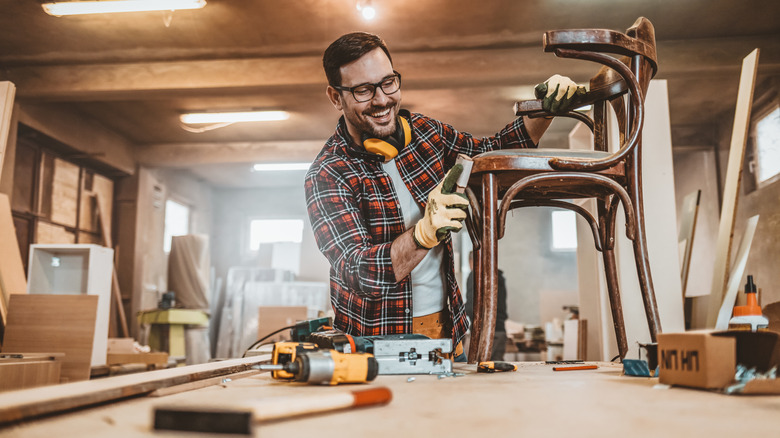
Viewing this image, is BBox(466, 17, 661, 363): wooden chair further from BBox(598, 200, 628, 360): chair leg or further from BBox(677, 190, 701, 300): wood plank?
BBox(677, 190, 701, 300): wood plank

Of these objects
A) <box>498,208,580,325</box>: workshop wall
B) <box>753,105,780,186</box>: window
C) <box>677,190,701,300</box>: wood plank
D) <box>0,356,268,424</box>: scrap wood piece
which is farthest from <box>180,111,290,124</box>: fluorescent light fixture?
<box>0,356,268,424</box>: scrap wood piece

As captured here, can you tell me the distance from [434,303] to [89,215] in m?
8.17

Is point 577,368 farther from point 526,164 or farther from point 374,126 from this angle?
point 374,126

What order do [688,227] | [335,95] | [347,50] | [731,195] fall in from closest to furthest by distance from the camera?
[347,50] → [335,95] → [731,195] → [688,227]

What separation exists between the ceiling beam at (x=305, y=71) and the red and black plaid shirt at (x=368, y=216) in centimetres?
405

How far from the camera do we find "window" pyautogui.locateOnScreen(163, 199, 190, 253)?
1057 centimetres

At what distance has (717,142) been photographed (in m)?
8.02

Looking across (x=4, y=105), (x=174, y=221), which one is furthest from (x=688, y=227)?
(x=174, y=221)

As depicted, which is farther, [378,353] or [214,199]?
[214,199]

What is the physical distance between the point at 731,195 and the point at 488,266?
65.7 inches

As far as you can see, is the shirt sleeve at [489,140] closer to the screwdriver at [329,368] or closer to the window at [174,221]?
the screwdriver at [329,368]

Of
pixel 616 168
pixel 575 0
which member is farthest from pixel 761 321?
pixel 575 0

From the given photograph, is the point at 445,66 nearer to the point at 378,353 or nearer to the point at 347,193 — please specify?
the point at 347,193

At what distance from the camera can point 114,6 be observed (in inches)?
183
